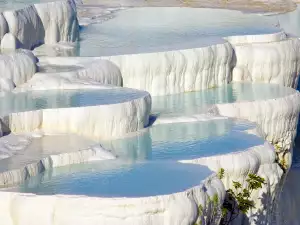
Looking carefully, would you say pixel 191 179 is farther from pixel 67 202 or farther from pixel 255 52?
pixel 255 52

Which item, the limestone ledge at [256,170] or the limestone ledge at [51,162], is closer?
the limestone ledge at [51,162]

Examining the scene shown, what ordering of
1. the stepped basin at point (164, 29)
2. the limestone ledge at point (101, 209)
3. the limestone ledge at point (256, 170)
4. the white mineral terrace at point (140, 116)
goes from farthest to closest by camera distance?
1. the stepped basin at point (164, 29)
2. the limestone ledge at point (256, 170)
3. the white mineral terrace at point (140, 116)
4. the limestone ledge at point (101, 209)

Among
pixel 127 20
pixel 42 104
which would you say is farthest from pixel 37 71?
pixel 127 20

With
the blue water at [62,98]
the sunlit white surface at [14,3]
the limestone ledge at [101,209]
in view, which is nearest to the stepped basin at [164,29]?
the sunlit white surface at [14,3]

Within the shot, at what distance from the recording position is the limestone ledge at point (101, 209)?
11.8m

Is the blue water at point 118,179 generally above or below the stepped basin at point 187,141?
above

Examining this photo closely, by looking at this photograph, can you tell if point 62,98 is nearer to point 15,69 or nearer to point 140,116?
point 15,69

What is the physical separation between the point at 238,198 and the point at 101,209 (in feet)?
10.1

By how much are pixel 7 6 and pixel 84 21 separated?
190 inches

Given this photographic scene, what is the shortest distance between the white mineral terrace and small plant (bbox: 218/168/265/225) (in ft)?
0.62

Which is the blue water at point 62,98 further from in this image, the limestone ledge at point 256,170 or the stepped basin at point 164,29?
the stepped basin at point 164,29

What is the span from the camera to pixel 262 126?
17703mm

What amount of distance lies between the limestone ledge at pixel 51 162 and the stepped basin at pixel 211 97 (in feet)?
10.6

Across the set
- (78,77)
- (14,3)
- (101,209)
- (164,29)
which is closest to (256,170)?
(78,77)
